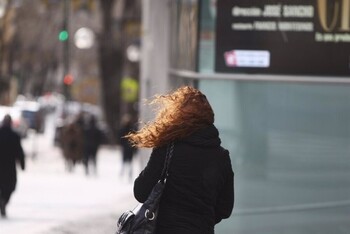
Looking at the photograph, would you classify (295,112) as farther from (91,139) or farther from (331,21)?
(91,139)

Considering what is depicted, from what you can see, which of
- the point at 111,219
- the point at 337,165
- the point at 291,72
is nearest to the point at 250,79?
the point at 291,72

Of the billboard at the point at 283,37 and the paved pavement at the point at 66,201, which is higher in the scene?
the billboard at the point at 283,37

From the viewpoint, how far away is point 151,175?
6340 millimetres

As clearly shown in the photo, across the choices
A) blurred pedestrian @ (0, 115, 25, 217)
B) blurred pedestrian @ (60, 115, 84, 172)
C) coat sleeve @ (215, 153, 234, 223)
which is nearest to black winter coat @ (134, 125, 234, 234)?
coat sleeve @ (215, 153, 234, 223)

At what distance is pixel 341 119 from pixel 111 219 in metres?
5.05

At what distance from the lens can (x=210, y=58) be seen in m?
11.9

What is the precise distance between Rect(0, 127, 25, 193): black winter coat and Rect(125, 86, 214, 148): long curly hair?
10.2m

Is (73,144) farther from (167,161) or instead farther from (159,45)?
(167,161)

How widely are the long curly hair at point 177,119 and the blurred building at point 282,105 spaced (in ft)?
16.5

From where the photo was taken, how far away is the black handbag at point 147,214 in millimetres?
6254

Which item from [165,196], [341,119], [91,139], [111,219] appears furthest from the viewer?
[91,139]

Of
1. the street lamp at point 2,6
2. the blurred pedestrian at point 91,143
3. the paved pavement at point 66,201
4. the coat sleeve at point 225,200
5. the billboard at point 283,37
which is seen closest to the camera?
the coat sleeve at point 225,200

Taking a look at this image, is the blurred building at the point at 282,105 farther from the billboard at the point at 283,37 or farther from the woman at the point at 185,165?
the woman at the point at 185,165

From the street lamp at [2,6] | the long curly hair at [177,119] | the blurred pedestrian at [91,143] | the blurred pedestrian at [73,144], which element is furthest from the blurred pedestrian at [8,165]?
the street lamp at [2,6]
